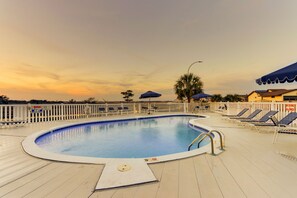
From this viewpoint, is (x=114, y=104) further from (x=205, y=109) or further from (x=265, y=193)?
(x=265, y=193)

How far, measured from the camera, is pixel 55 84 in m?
13.9

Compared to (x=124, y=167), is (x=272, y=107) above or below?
above

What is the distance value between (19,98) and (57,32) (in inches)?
385

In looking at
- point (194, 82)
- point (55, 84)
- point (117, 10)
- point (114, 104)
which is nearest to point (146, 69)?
point (114, 104)

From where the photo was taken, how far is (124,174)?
2389 millimetres

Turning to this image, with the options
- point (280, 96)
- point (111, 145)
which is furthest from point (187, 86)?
point (280, 96)

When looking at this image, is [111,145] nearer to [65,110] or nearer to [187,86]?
[65,110]

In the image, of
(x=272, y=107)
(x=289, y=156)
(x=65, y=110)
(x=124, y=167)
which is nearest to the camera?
(x=124, y=167)

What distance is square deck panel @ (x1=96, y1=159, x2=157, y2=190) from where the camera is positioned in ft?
6.93

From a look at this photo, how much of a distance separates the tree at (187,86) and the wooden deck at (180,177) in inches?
704

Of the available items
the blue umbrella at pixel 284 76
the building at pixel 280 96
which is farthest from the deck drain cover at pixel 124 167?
Result: the building at pixel 280 96

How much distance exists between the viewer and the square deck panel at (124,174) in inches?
83.1

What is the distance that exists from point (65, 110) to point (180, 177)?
30.9ft

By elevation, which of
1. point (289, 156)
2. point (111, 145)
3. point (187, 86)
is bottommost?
point (111, 145)
